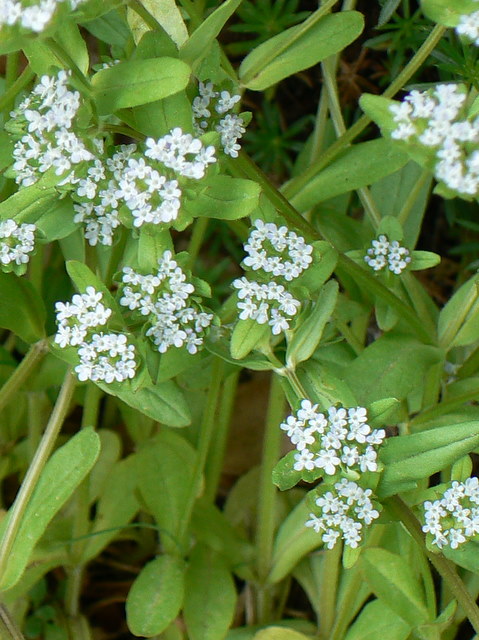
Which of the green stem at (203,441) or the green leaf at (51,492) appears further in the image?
the green stem at (203,441)

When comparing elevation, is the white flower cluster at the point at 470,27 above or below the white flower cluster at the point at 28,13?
below

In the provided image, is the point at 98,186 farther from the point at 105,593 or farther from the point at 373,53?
the point at 105,593

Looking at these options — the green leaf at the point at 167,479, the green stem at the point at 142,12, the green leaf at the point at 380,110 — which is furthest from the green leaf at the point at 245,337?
the green leaf at the point at 167,479

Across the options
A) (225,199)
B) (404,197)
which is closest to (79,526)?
(225,199)

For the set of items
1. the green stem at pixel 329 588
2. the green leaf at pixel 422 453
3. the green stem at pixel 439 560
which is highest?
the green leaf at pixel 422 453

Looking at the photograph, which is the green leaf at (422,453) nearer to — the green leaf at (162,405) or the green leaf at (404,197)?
the green leaf at (162,405)

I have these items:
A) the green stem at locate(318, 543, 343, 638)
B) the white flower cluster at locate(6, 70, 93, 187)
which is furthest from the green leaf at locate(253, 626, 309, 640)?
the white flower cluster at locate(6, 70, 93, 187)

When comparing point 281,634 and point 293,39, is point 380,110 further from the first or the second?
point 281,634
